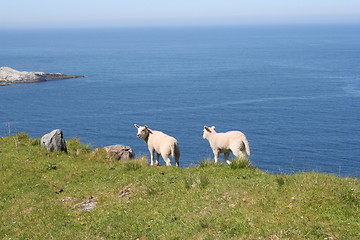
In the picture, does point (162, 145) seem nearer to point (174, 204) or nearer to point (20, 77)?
point (174, 204)

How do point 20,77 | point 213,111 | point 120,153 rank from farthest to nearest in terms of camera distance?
point 20,77 < point 213,111 < point 120,153

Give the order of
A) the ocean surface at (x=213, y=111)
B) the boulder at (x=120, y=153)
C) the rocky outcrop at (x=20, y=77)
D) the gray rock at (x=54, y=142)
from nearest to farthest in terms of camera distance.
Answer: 1. the boulder at (x=120, y=153)
2. the gray rock at (x=54, y=142)
3. the ocean surface at (x=213, y=111)
4. the rocky outcrop at (x=20, y=77)

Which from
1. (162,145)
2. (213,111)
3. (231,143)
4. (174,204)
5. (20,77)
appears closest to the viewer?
(174,204)

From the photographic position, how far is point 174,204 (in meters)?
15.9

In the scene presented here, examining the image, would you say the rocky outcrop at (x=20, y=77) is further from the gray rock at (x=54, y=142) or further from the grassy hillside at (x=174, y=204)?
the grassy hillside at (x=174, y=204)

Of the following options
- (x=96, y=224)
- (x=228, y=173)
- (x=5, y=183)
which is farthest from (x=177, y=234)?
(x=5, y=183)

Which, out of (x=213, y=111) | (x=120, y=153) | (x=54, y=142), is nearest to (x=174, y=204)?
(x=120, y=153)

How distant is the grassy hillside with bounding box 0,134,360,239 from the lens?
12.9 metres

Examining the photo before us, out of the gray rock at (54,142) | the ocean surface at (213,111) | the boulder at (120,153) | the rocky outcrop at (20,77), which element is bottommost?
the ocean surface at (213,111)

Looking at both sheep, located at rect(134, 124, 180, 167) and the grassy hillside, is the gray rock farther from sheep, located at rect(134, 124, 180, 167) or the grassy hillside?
sheep, located at rect(134, 124, 180, 167)

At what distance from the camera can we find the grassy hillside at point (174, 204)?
12.9 metres

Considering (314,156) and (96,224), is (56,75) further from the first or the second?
(96,224)

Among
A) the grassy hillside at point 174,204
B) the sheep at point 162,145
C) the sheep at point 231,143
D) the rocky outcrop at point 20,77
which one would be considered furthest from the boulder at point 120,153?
the rocky outcrop at point 20,77

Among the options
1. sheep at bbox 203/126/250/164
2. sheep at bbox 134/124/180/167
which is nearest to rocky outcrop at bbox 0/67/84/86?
sheep at bbox 134/124/180/167
